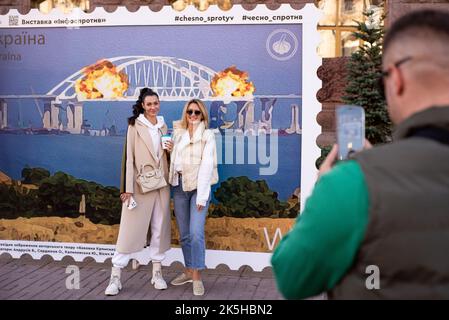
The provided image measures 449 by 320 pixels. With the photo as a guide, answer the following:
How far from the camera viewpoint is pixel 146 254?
6.39m

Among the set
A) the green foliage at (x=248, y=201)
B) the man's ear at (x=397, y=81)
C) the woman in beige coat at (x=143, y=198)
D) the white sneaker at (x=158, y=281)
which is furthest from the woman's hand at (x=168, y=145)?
the man's ear at (x=397, y=81)

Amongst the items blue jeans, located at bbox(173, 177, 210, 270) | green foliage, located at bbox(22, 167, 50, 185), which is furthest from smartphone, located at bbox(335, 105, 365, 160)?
green foliage, located at bbox(22, 167, 50, 185)

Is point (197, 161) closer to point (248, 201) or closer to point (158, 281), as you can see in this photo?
point (248, 201)

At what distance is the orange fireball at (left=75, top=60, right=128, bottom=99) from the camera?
6.36 m

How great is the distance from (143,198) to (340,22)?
3353 mm

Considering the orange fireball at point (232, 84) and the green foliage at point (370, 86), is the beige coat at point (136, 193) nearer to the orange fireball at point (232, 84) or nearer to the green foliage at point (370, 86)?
the orange fireball at point (232, 84)

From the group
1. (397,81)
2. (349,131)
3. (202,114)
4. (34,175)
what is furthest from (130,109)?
(397,81)

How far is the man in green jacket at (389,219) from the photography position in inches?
58.0

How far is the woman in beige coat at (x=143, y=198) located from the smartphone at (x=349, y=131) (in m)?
3.95

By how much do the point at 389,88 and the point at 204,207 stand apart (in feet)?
13.8

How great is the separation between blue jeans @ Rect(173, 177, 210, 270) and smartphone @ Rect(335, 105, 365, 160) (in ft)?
12.7

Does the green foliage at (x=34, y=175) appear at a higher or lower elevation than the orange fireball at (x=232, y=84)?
lower

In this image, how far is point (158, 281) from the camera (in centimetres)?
601

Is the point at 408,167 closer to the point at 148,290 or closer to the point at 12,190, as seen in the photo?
the point at 148,290
